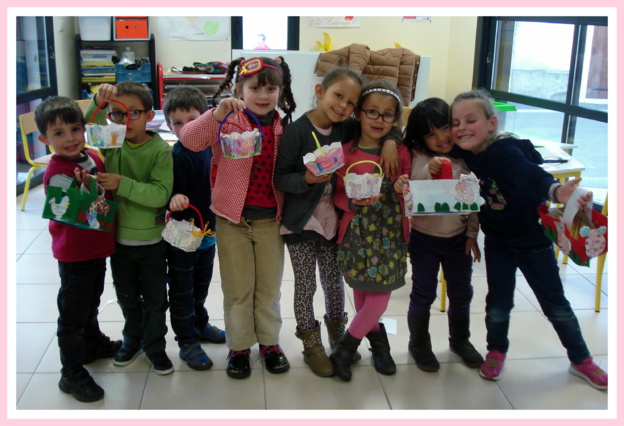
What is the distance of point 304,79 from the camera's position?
4.90 m

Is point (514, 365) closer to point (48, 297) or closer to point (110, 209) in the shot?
point (110, 209)

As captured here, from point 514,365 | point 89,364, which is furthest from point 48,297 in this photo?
point 514,365

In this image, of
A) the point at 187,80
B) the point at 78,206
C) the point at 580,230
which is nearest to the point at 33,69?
the point at 187,80

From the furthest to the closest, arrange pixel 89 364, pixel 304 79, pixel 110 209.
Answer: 1. pixel 304 79
2. pixel 89 364
3. pixel 110 209

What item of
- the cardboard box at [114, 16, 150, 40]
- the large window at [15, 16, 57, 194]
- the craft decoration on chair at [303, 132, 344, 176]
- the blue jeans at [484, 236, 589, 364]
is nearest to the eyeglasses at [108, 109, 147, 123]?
the craft decoration on chair at [303, 132, 344, 176]

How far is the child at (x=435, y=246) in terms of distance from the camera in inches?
79.9

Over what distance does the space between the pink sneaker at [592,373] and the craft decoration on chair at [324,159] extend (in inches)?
49.4

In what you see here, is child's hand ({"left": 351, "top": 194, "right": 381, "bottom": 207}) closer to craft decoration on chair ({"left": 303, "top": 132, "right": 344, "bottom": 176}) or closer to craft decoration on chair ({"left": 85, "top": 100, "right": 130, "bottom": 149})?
craft decoration on chair ({"left": 303, "top": 132, "right": 344, "bottom": 176})

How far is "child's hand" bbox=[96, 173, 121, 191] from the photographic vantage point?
1919 mm

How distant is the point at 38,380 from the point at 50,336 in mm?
356

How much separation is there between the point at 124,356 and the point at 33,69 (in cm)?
372

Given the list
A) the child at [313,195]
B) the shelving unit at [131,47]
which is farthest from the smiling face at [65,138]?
the shelving unit at [131,47]

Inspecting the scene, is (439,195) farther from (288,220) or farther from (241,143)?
(241,143)

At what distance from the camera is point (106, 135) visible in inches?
74.8
